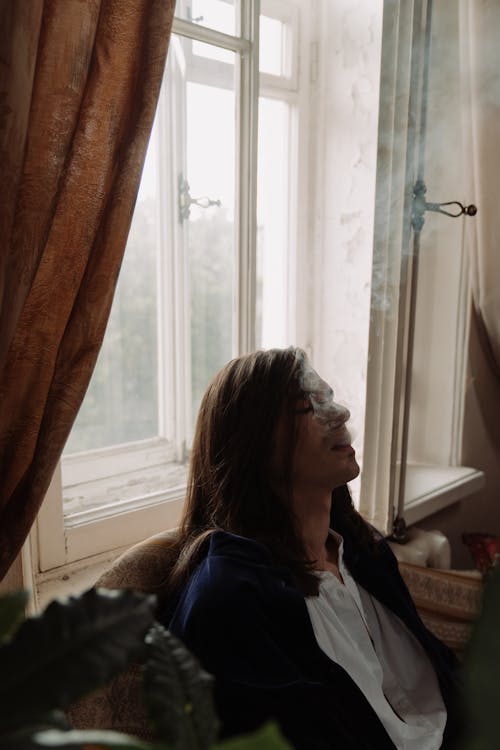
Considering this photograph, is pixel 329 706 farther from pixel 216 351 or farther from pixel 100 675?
pixel 216 351

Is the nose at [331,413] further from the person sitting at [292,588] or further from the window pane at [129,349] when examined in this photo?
the window pane at [129,349]

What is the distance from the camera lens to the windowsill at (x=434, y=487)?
7.42 feet

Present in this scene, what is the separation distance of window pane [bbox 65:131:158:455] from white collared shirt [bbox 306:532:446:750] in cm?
73

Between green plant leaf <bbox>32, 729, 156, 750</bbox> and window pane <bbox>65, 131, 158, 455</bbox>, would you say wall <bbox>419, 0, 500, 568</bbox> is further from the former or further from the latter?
green plant leaf <bbox>32, 729, 156, 750</bbox>

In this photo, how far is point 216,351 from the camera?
204 cm

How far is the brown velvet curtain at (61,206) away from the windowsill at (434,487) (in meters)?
1.44

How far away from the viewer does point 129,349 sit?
Result: 187 cm

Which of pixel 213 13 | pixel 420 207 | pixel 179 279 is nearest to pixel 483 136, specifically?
pixel 420 207

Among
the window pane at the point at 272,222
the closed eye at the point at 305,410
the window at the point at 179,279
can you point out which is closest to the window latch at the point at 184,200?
the window at the point at 179,279

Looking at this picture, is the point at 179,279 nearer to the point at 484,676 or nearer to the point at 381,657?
the point at 381,657

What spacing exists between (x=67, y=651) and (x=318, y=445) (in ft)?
3.76

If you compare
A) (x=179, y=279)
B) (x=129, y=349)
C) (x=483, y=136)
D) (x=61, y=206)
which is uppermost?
(x=483, y=136)

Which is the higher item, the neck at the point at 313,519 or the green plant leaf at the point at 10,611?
the green plant leaf at the point at 10,611

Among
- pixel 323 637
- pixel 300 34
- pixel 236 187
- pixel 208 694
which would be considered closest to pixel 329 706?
pixel 323 637
